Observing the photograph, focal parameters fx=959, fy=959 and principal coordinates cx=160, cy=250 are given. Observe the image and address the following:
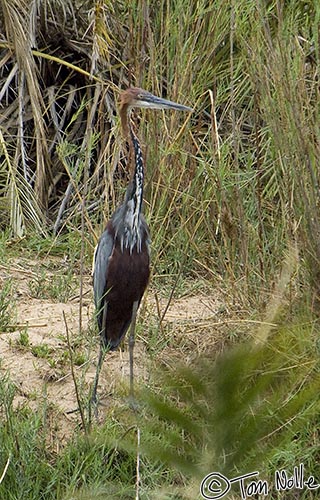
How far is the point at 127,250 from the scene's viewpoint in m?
4.09

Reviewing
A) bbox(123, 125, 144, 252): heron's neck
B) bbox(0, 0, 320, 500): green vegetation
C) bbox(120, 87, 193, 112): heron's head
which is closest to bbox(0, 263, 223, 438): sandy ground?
bbox(0, 0, 320, 500): green vegetation

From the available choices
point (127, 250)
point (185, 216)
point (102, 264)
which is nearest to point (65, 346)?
Result: point (102, 264)

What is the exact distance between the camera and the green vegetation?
7.04 ft

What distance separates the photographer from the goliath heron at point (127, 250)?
407cm

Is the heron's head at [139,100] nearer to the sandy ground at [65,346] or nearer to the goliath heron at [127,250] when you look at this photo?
the goliath heron at [127,250]

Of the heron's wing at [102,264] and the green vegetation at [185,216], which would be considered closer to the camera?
the green vegetation at [185,216]

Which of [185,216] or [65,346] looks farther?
[185,216]

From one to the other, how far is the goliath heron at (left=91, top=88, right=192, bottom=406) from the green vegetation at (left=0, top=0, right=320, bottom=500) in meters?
0.15

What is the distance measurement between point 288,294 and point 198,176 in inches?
50.1

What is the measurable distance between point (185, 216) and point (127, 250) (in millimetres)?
825

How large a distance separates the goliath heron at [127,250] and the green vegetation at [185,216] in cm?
15

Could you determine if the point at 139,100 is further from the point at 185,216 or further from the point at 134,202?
the point at 185,216

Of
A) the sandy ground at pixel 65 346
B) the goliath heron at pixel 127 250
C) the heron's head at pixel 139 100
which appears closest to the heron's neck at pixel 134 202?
the goliath heron at pixel 127 250

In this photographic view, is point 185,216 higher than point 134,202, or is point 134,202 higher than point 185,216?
point 134,202
